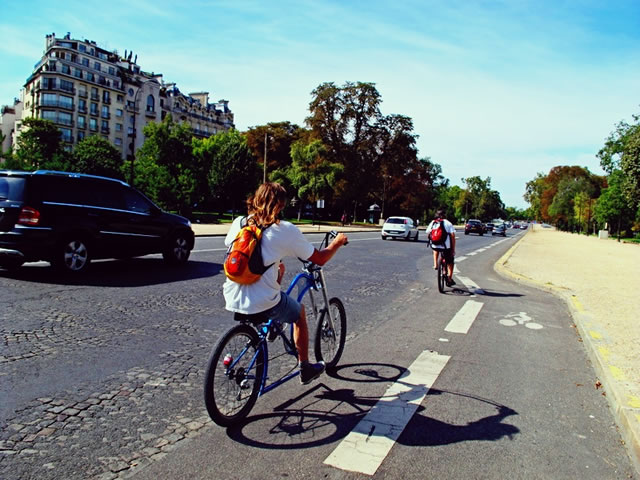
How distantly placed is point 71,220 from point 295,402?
22.9 feet

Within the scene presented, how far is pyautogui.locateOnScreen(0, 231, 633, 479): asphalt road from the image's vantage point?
307cm

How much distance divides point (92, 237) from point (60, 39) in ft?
283

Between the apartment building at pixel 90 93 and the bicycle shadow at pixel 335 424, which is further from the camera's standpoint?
the apartment building at pixel 90 93

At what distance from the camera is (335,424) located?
363 centimetres

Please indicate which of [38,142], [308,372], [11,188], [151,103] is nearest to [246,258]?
[308,372]

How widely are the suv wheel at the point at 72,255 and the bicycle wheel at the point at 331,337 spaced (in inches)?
247

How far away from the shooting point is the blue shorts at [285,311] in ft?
12.1

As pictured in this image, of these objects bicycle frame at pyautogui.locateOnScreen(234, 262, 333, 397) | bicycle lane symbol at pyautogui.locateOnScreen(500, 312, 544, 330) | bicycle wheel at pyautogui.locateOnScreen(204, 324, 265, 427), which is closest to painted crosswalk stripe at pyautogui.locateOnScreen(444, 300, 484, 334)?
bicycle lane symbol at pyautogui.locateOnScreen(500, 312, 544, 330)

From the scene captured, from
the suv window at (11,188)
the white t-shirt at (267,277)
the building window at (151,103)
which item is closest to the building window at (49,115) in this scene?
the building window at (151,103)

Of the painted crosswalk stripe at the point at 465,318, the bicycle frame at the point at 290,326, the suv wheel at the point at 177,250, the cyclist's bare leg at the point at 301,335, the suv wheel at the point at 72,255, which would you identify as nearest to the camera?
the bicycle frame at the point at 290,326

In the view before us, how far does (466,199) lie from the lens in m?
140

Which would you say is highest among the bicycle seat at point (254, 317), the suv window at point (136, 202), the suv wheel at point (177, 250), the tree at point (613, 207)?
the tree at point (613, 207)

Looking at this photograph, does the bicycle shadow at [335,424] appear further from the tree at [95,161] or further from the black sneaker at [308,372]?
the tree at [95,161]

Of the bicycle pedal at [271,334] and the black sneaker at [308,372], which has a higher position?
the bicycle pedal at [271,334]
